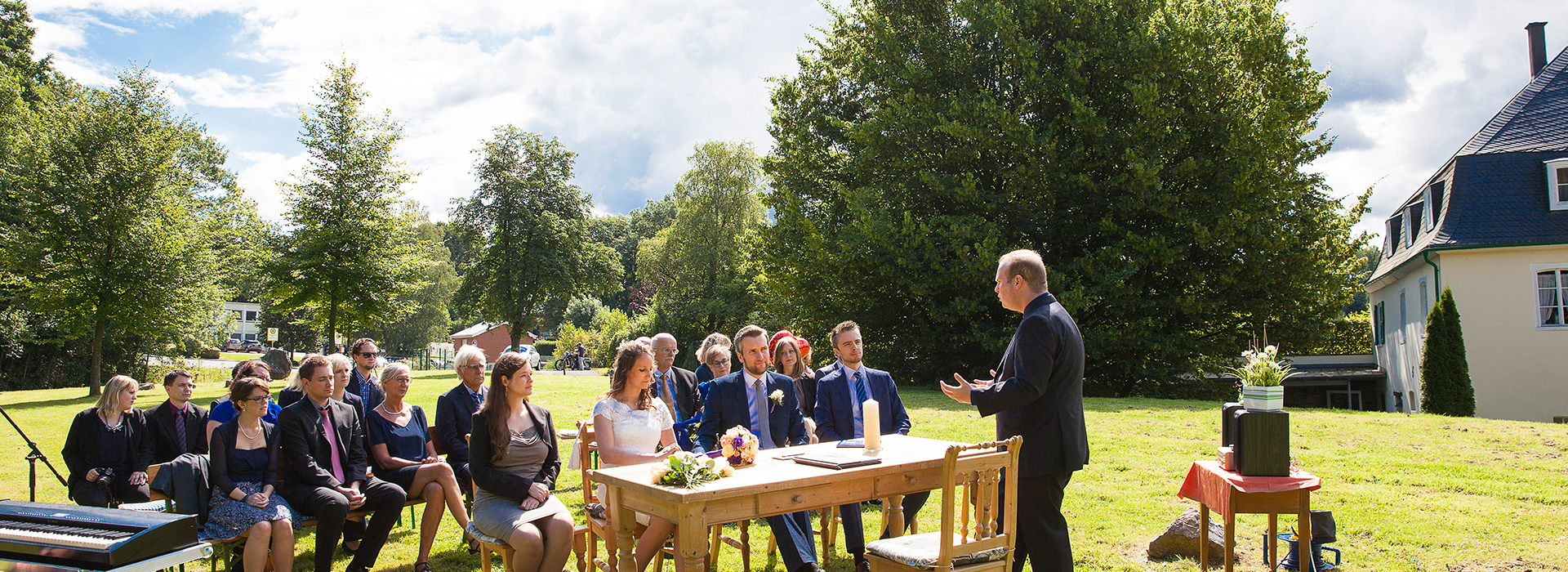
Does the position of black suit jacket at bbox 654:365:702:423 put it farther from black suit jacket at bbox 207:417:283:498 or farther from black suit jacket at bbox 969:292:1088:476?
black suit jacket at bbox 969:292:1088:476

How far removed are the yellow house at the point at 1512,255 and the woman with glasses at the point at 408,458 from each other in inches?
897

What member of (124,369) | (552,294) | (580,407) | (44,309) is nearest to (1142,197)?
(580,407)

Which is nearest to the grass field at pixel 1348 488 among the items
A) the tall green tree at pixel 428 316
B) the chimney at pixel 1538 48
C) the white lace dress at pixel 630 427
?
the white lace dress at pixel 630 427

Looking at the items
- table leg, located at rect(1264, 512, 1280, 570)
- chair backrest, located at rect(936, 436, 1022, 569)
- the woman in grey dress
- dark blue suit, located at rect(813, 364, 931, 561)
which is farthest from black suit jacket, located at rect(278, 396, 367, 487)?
table leg, located at rect(1264, 512, 1280, 570)

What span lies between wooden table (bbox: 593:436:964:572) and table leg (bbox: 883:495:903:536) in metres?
0.57

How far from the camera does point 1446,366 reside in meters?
19.1

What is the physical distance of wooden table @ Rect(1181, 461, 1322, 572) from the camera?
14.6 feet

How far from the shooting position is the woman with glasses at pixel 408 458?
238 inches

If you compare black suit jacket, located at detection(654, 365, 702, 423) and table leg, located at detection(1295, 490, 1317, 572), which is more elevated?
black suit jacket, located at detection(654, 365, 702, 423)

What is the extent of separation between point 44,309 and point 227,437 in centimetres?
2181

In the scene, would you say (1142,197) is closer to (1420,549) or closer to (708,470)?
(1420,549)

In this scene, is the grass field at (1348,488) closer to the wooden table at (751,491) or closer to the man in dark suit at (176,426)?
the man in dark suit at (176,426)

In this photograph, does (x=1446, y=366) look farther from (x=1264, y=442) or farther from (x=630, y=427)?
(x=630, y=427)

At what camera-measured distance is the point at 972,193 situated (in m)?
19.8
